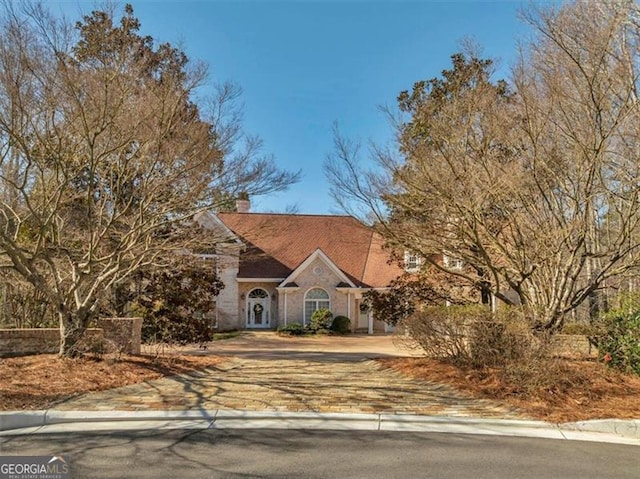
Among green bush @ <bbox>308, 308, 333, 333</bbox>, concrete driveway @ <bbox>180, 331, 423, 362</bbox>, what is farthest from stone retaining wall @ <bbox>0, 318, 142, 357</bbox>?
green bush @ <bbox>308, 308, 333, 333</bbox>

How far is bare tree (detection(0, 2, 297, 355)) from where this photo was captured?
26.7ft

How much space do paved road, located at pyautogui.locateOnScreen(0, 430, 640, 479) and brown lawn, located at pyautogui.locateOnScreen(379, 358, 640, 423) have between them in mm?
1163

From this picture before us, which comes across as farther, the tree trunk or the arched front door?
the arched front door

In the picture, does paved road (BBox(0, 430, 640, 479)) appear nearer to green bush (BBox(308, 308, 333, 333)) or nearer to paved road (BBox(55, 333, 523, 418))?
paved road (BBox(55, 333, 523, 418))

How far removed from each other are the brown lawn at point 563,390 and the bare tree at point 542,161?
1186 mm

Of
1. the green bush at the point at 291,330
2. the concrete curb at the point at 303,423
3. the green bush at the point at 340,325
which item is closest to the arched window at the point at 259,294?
the green bush at the point at 291,330

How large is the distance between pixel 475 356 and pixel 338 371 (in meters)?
2.91

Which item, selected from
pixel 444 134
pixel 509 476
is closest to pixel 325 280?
pixel 444 134

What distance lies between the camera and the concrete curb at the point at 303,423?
241 inches

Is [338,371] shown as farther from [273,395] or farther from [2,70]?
[2,70]

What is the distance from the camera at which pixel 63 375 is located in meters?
8.44

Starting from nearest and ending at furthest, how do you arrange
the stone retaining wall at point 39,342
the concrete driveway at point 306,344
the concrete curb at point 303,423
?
the concrete curb at point 303,423, the stone retaining wall at point 39,342, the concrete driveway at point 306,344

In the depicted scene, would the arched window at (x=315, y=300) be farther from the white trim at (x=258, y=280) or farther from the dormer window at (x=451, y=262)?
the dormer window at (x=451, y=262)

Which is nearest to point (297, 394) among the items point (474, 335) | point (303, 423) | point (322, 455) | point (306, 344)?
point (303, 423)
